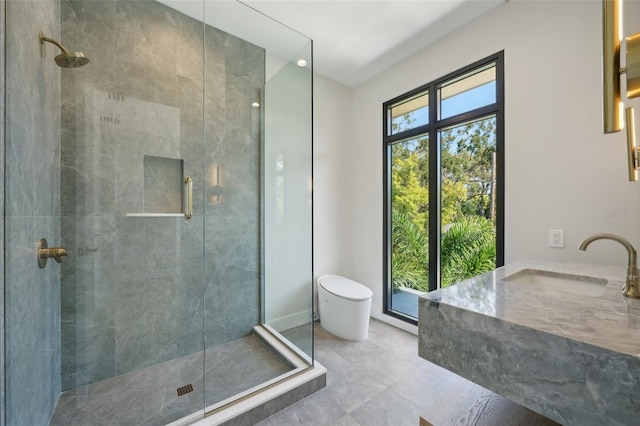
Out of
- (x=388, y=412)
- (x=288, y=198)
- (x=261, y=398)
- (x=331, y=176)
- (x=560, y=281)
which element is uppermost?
(x=331, y=176)

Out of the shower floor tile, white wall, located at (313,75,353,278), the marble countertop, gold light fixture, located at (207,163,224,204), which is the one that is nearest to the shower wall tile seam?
the shower floor tile

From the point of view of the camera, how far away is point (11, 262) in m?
0.96

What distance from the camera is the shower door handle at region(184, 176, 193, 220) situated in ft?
6.04

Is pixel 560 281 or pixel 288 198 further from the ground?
pixel 288 198

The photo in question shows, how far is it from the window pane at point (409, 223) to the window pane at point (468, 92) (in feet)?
1.06

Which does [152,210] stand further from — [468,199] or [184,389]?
[468,199]

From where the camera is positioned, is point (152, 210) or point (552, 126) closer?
point (552, 126)

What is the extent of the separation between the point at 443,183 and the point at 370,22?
4.53 feet

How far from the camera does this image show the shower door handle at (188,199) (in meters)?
1.84

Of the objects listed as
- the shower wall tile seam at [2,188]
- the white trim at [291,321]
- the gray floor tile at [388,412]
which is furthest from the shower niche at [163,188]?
the gray floor tile at [388,412]

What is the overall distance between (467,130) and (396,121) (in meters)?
0.70

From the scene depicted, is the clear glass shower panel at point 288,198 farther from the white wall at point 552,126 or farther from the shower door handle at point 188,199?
the white wall at point 552,126

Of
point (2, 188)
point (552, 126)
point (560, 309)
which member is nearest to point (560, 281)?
point (560, 309)

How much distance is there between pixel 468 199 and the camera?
2.14m
